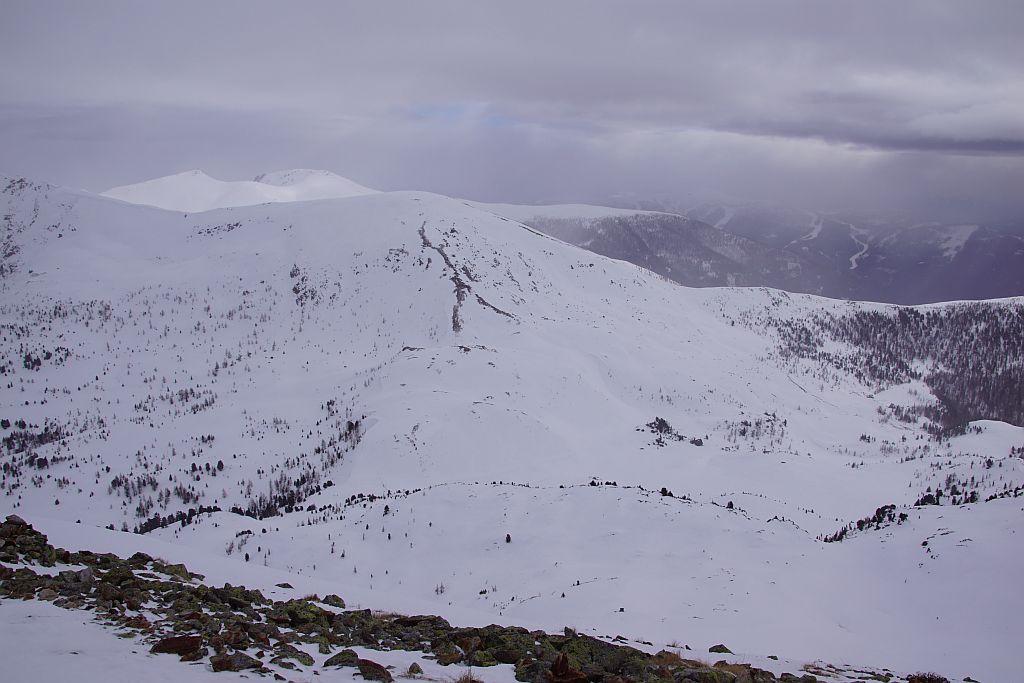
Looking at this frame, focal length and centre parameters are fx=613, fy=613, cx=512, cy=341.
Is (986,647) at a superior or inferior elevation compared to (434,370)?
inferior

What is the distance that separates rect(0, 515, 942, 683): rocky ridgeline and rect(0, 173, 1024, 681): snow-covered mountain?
4.06 m

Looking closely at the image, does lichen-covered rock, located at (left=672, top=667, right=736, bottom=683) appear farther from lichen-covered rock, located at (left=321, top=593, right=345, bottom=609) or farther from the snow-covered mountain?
lichen-covered rock, located at (left=321, top=593, right=345, bottom=609)

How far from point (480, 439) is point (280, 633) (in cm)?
4262

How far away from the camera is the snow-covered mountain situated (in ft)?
75.9

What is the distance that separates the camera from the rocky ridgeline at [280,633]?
9.78 meters

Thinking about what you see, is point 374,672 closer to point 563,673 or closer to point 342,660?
point 342,660

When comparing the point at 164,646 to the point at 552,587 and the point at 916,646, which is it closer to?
the point at 552,587

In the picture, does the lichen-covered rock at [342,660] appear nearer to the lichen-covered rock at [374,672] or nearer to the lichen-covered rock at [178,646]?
the lichen-covered rock at [374,672]

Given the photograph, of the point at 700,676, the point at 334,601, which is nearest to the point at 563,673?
the point at 700,676

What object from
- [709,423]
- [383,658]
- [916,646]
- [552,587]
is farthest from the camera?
[709,423]

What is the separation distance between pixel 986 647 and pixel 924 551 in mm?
7147

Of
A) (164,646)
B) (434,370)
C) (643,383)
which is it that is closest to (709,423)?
(643,383)

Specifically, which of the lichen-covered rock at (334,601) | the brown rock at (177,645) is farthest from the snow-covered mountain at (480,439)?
the brown rock at (177,645)

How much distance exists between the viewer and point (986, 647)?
19906 millimetres
